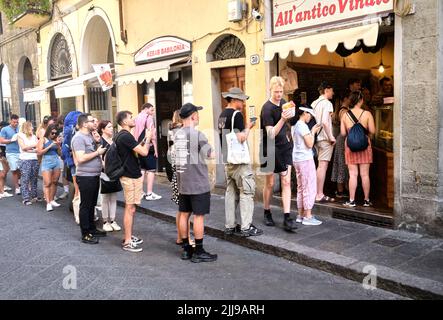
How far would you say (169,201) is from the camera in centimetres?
864

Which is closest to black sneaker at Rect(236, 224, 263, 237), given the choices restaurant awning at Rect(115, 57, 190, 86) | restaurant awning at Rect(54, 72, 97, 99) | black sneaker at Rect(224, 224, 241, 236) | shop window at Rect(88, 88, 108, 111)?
black sneaker at Rect(224, 224, 241, 236)

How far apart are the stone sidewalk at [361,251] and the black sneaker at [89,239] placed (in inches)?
61.1

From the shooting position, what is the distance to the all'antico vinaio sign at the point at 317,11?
6160 millimetres

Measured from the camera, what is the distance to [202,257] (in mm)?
5309

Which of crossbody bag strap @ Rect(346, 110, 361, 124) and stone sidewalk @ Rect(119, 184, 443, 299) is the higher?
crossbody bag strap @ Rect(346, 110, 361, 124)

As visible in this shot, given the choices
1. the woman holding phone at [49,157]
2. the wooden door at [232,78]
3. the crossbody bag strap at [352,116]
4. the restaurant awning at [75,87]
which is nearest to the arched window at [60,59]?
the restaurant awning at [75,87]

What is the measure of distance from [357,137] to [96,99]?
9.38 meters

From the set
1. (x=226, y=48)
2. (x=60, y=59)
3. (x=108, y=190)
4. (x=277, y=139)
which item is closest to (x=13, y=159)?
(x=108, y=190)

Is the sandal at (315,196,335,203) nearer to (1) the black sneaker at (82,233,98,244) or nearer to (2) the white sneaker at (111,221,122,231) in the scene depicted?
(2) the white sneaker at (111,221,122,231)

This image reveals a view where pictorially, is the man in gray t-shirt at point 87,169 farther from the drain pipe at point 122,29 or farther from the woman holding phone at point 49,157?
the drain pipe at point 122,29

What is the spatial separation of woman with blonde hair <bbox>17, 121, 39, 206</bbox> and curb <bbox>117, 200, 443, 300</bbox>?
180 inches

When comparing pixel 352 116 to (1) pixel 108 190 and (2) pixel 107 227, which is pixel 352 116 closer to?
(1) pixel 108 190

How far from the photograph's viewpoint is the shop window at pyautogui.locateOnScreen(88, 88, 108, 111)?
551 inches

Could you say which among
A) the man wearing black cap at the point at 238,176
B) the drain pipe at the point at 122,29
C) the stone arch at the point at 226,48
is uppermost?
the drain pipe at the point at 122,29
